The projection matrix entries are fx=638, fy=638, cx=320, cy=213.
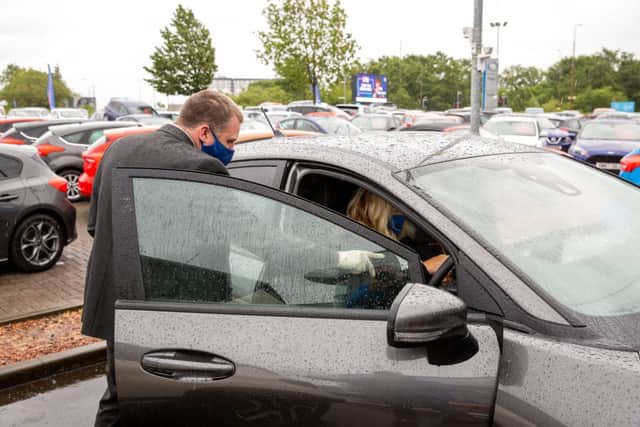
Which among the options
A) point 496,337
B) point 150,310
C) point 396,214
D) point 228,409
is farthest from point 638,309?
point 150,310

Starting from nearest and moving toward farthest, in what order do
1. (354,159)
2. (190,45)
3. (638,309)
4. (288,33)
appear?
(638,309) < (354,159) < (288,33) < (190,45)

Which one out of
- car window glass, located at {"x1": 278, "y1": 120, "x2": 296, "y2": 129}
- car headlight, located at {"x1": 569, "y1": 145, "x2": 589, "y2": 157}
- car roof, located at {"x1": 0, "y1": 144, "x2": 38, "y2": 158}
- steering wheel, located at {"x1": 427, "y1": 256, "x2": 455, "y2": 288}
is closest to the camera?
steering wheel, located at {"x1": 427, "y1": 256, "x2": 455, "y2": 288}

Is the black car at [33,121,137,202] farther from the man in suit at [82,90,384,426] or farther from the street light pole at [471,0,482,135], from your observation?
the man in suit at [82,90,384,426]

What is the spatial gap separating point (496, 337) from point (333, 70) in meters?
39.8

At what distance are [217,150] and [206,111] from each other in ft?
0.59

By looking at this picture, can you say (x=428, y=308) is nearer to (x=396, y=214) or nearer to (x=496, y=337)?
(x=496, y=337)

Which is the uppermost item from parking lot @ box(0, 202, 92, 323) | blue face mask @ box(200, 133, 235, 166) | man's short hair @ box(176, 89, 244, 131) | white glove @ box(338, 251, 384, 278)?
man's short hair @ box(176, 89, 244, 131)

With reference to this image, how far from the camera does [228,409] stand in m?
1.92

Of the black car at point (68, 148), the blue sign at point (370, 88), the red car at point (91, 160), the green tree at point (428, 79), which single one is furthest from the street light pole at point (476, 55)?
the green tree at point (428, 79)

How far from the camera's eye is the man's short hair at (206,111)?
9.25 feet

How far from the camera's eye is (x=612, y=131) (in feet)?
51.2

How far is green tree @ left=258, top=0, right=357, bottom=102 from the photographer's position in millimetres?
39062

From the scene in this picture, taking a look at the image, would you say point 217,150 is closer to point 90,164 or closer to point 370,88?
point 90,164

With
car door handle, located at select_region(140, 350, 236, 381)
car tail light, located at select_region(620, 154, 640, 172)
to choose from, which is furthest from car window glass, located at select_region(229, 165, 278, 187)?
car tail light, located at select_region(620, 154, 640, 172)
